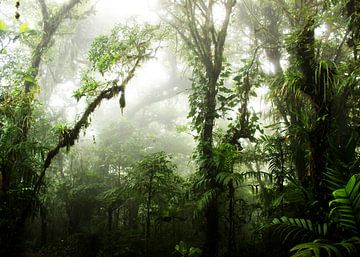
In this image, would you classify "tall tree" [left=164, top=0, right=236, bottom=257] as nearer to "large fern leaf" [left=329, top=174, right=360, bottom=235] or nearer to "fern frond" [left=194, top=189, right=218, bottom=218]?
"fern frond" [left=194, top=189, right=218, bottom=218]

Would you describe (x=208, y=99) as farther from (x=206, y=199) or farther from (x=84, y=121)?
(x=84, y=121)

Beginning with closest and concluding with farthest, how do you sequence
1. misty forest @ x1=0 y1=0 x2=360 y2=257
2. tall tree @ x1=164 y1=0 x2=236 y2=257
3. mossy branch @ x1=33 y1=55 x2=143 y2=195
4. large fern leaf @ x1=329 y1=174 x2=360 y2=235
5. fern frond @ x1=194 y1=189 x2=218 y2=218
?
large fern leaf @ x1=329 y1=174 x2=360 y2=235, misty forest @ x1=0 y1=0 x2=360 y2=257, fern frond @ x1=194 y1=189 x2=218 y2=218, tall tree @ x1=164 y1=0 x2=236 y2=257, mossy branch @ x1=33 y1=55 x2=143 y2=195

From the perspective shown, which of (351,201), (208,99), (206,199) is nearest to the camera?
(351,201)

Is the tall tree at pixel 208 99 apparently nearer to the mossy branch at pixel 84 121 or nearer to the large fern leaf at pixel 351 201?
the mossy branch at pixel 84 121

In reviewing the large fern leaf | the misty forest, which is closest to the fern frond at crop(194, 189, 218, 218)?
the misty forest

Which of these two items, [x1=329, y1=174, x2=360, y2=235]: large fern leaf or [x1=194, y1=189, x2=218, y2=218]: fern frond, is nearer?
[x1=329, y1=174, x2=360, y2=235]: large fern leaf

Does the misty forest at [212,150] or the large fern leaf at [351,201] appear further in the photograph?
the misty forest at [212,150]

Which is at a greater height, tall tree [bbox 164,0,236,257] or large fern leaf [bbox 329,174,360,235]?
tall tree [bbox 164,0,236,257]

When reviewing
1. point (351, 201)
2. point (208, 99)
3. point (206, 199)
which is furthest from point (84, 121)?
point (351, 201)

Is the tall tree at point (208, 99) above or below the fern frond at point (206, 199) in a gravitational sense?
above

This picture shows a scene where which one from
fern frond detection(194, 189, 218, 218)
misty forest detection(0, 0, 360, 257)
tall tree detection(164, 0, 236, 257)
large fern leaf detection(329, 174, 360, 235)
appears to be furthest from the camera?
tall tree detection(164, 0, 236, 257)

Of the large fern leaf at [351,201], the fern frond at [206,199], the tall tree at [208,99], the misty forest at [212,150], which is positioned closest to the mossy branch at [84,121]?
the misty forest at [212,150]

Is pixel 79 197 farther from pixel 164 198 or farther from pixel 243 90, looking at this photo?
pixel 243 90

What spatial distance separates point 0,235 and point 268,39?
9020 mm
